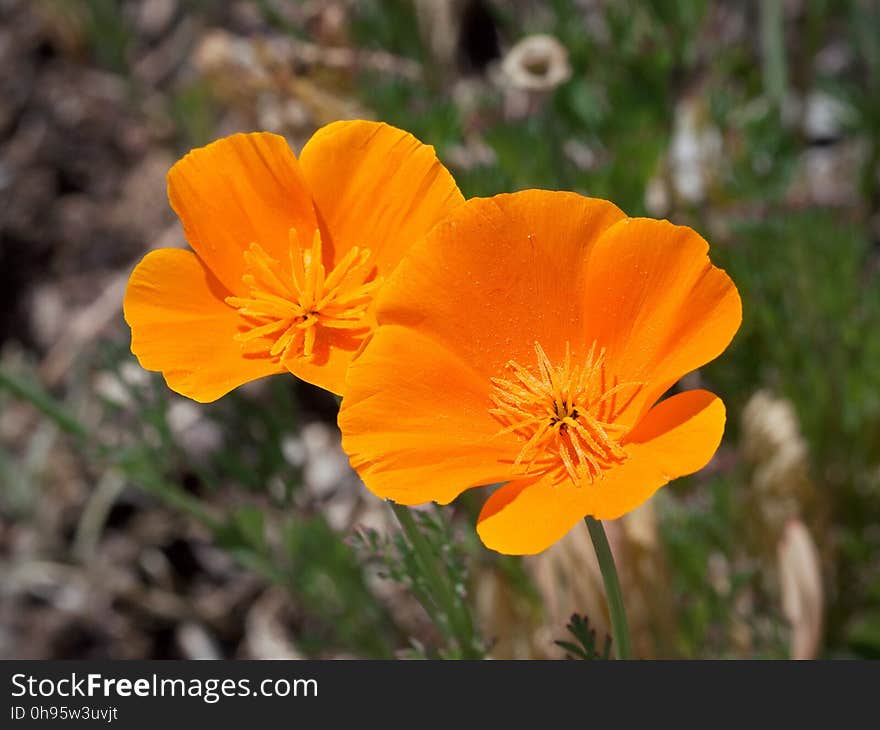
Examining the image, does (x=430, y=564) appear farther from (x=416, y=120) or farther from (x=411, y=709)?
(x=416, y=120)

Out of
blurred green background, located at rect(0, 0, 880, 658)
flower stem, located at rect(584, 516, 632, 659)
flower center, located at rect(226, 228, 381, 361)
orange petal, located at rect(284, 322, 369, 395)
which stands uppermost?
blurred green background, located at rect(0, 0, 880, 658)

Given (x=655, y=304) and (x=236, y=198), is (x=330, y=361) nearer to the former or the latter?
(x=236, y=198)

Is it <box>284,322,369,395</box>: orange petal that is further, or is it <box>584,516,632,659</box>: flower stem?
<box>284,322,369,395</box>: orange petal

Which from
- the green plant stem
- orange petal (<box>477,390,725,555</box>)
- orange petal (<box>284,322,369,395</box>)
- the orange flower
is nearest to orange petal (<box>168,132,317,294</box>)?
the orange flower

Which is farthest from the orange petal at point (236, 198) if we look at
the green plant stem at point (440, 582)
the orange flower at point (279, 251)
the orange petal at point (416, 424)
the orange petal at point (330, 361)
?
the green plant stem at point (440, 582)

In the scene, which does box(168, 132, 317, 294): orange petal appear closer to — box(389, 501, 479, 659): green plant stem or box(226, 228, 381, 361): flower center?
box(226, 228, 381, 361): flower center

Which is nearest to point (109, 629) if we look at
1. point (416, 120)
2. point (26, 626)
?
point (26, 626)

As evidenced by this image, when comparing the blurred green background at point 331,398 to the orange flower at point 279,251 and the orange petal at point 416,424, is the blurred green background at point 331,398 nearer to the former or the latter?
the orange petal at point 416,424

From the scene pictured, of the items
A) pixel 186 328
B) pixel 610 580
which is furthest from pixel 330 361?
pixel 610 580
